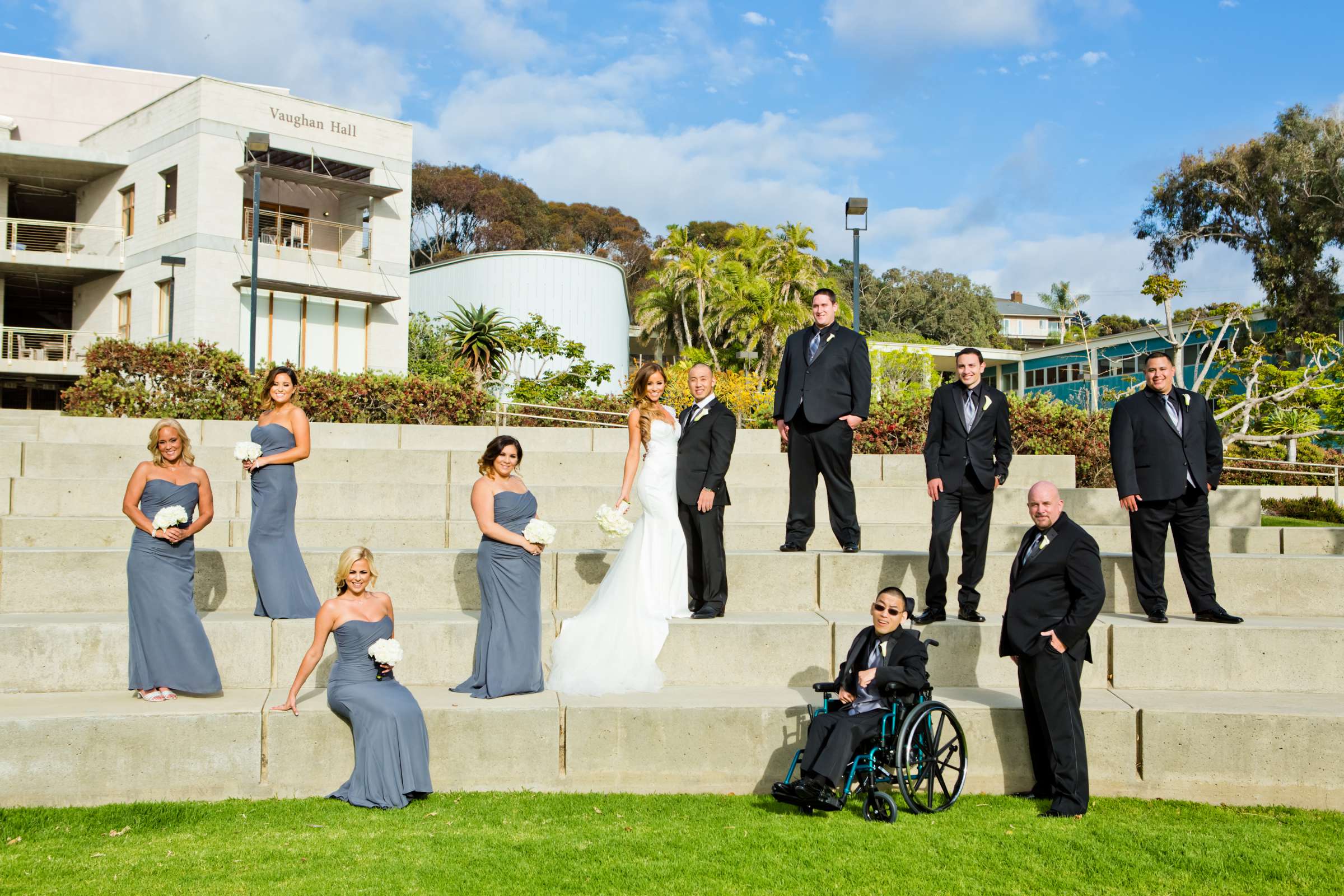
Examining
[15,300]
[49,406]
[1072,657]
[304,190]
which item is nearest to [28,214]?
[15,300]

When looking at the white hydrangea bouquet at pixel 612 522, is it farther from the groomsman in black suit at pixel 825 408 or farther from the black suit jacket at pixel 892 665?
the black suit jacket at pixel 892 665

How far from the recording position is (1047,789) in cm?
584

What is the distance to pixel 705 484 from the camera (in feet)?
22.9

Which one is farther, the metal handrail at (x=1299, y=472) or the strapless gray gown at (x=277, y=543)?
the metal handrail at (x=1299, y=472)

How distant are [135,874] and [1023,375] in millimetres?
48888

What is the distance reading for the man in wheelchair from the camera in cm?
534

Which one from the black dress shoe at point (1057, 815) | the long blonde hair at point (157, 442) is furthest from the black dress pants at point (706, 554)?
the long blonde hair at point (157, 442)

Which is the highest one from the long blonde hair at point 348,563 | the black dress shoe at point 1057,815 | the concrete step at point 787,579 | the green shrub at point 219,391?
the green shrub at point 219,391

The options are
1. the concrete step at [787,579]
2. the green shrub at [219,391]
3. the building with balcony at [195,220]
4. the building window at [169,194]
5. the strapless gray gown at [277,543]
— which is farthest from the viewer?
the building window at [169,194]

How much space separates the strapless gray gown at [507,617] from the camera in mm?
6242

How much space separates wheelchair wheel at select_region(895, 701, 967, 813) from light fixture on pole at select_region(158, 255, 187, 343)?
20899 mm

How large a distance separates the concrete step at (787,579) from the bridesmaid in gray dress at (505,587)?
1.21 m

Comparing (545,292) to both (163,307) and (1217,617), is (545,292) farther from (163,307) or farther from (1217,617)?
(1217,617)

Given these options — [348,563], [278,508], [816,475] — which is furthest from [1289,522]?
[278,508]
